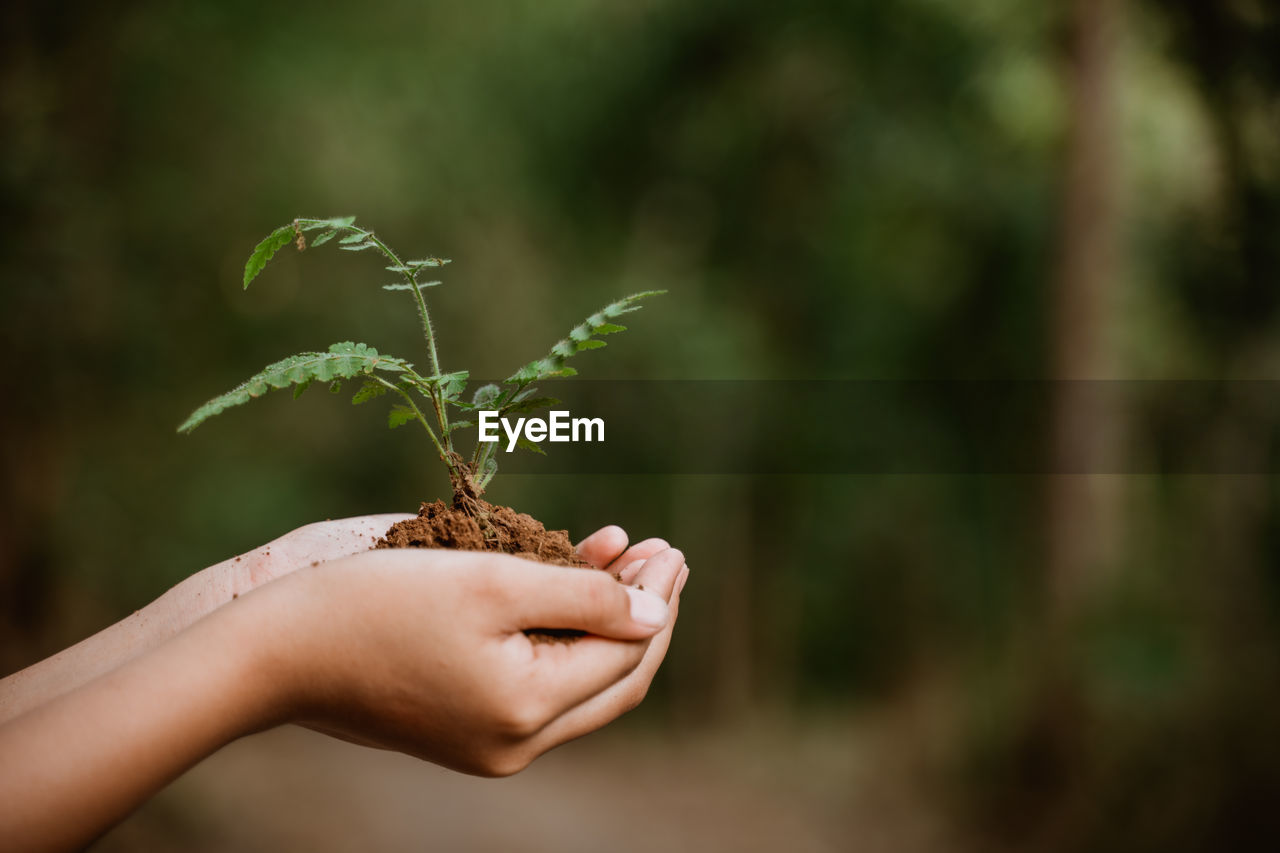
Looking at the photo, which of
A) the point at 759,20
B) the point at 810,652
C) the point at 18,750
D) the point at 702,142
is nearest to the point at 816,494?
the point at 810,652

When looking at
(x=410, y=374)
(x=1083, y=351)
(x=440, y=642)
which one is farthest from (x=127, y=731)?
(x=1083, y=351)

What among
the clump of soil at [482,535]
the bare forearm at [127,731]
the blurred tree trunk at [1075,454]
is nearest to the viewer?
the bare forearm at [127,731]

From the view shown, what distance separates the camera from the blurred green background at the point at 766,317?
596 cm

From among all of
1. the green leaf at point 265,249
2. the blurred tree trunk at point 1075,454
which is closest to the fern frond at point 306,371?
the green leaf at point 265,249

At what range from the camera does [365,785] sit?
27.6ft

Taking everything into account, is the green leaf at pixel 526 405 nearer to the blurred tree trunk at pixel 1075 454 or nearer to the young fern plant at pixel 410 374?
the young fern plant at pixel 410 374

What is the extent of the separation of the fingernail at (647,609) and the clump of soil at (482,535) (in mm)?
306

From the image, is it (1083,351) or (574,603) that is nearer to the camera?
(574,603)

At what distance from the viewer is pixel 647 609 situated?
1991 millimetres

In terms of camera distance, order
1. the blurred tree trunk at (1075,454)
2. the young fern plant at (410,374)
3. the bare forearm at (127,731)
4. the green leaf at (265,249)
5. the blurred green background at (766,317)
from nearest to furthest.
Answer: the bare forearm at (127,731), the young fern plant at (410,374), the green leaf at (265,249), the blurred green background at (766,317), the blurred tree trunk at (1075,454)

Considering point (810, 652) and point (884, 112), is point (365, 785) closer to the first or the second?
point (810, 652)

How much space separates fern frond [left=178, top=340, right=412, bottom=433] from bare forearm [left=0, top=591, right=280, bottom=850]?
1.46ft

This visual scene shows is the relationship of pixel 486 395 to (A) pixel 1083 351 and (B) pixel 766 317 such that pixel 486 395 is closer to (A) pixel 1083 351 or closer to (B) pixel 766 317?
(A) pixel 1083 351

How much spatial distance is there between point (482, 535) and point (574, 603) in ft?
1.80
